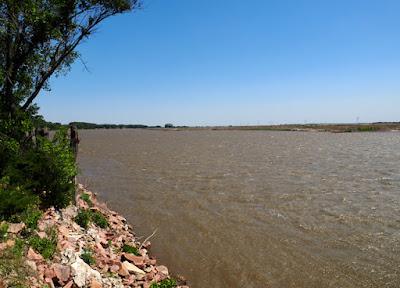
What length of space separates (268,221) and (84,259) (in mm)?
9187

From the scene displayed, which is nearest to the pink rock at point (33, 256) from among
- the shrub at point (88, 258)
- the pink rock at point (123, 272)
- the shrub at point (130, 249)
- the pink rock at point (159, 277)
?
the shrub at point (88, 258)

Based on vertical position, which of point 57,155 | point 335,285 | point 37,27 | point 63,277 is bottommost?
point 335,285

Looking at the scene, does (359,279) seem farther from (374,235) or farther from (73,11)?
(73,11)

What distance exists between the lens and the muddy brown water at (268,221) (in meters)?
11.9

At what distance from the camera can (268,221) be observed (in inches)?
661

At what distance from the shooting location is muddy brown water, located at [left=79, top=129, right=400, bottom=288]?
468 inches

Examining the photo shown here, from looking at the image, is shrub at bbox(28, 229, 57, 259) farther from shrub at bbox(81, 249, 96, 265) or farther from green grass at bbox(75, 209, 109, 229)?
green grass at bbox(75, 209, 109, 229)

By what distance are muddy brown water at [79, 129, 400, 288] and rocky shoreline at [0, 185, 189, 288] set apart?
1270 millimetres

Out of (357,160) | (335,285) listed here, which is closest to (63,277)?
(335,285)

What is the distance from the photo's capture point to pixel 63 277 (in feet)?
28.0

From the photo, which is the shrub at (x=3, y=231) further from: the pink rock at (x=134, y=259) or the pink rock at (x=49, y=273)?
the pink rock at (x=134, y=259)

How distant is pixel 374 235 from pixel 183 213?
8.24 m

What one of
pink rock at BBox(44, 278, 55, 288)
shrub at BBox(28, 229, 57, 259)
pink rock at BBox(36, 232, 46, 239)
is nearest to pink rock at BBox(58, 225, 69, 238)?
pink rock at BBox(36, 232, 46, 239)

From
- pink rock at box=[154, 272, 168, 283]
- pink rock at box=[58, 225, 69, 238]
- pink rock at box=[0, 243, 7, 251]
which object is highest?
pink rock at box=[0, 243, 7, 251]
